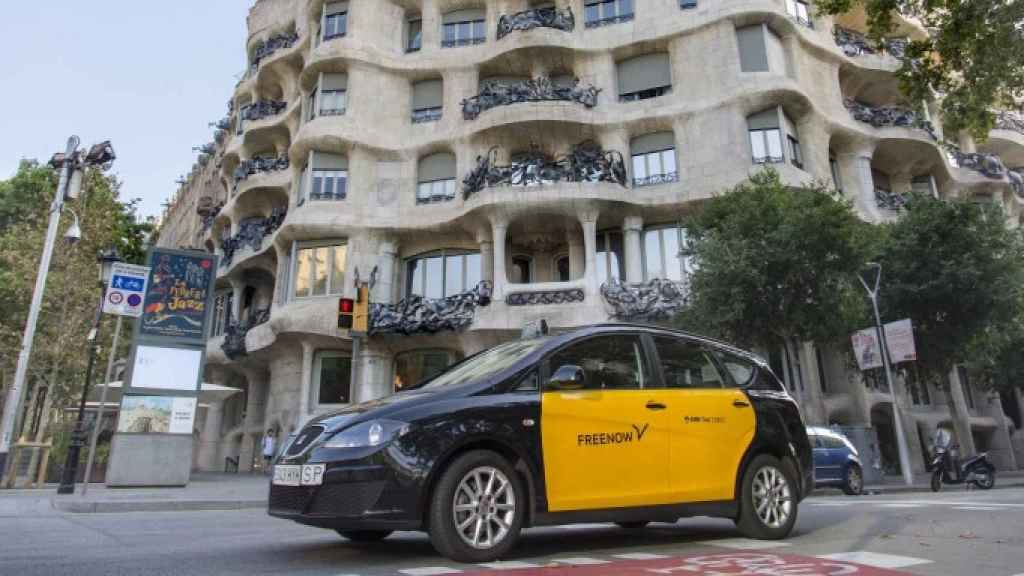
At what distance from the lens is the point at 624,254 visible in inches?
889

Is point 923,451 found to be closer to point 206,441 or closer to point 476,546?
point 476,546

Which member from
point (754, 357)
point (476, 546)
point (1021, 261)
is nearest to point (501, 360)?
point (476, 546)

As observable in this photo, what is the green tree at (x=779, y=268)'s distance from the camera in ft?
55.1

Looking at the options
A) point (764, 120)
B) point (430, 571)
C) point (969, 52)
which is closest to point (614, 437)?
point (430, 571)

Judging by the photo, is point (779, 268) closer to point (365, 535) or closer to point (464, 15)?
point (365, 535)

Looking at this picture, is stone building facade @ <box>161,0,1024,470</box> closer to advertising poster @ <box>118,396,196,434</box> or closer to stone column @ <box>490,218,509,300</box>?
stone column @ <box>490,218,509,300</box>

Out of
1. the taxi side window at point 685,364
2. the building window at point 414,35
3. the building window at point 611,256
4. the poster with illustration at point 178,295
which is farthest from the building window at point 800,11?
the taxi side window at point 685,364

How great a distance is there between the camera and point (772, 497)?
567 cm

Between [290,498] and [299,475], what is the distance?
18cm

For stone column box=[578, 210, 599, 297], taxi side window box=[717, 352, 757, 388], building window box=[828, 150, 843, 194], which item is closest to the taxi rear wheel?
taxi side window box=[717, 352, 757, 388]

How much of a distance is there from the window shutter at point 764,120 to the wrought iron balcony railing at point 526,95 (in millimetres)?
5267

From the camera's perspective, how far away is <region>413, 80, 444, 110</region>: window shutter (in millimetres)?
25750

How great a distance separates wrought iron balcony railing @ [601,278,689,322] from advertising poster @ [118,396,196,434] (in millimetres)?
11503

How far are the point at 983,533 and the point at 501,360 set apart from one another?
4.53 m
